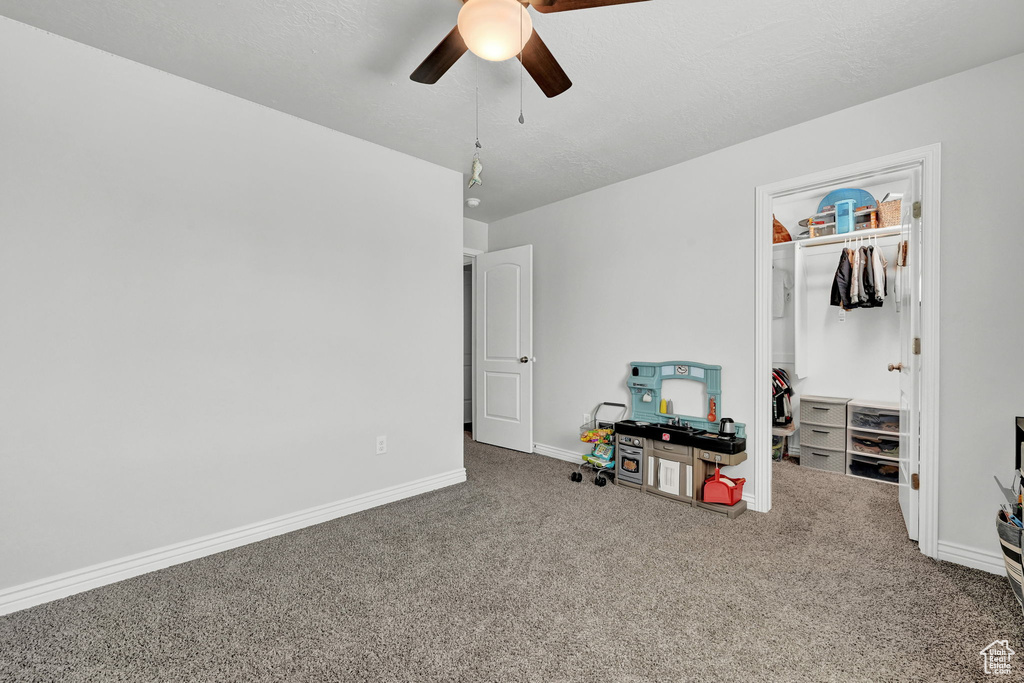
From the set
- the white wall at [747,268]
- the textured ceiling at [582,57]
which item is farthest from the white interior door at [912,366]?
the textured ceiling at [582,57]

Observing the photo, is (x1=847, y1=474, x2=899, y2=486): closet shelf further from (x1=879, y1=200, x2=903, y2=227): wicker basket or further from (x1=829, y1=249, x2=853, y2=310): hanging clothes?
(x1=879, y1=200, x2=903, y2=227): wicker basket

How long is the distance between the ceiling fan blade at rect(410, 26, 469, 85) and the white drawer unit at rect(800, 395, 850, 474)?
4033 millimetres

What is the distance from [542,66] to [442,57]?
0.38 metres

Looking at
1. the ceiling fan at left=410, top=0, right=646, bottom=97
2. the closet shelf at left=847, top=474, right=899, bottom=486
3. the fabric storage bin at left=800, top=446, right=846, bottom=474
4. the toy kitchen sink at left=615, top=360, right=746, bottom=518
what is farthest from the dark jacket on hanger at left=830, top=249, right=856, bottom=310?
the ceiling fan at left=410, top=0, right=646, bottom=97

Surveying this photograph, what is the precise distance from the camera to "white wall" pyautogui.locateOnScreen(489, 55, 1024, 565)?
220 cm

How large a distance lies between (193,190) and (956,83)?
12.9 ft

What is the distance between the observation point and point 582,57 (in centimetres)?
219

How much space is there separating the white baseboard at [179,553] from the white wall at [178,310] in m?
0.05

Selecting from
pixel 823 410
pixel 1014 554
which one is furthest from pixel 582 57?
pixel 823 410

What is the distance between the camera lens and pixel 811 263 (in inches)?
A: 176

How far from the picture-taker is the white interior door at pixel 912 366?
2.48 meters

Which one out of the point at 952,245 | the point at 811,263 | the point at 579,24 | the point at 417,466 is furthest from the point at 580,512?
the point at 811,263

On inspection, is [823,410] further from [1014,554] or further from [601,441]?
[1014,554]

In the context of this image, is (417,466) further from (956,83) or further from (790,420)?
(956,83)
